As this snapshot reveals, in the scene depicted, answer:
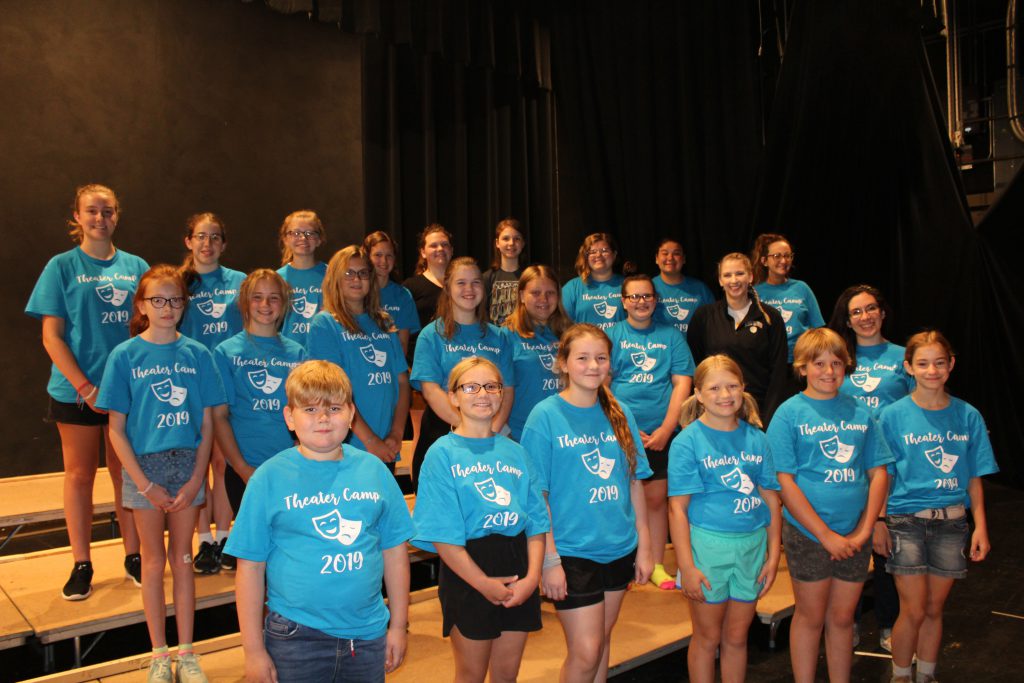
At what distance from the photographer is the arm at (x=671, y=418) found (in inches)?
133

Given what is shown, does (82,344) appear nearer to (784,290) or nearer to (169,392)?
(169,392)

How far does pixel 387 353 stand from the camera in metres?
3.13

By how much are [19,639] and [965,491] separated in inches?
120

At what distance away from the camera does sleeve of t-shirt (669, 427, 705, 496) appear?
249cm

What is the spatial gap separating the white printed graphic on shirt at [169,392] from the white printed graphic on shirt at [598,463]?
48.3 inches

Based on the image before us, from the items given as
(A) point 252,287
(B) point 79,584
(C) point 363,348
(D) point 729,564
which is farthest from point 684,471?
(B) point 79,584

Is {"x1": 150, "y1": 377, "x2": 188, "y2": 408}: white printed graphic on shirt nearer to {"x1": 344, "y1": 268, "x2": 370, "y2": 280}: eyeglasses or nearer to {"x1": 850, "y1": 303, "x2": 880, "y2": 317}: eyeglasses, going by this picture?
{"x1": 344, "y1": 268, "x2": 370, "y2": 280}: eyeglasses

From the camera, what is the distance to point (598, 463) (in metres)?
2.33

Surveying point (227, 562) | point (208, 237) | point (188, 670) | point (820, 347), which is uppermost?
point (208, 237)

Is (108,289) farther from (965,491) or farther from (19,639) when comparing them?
(965,491)

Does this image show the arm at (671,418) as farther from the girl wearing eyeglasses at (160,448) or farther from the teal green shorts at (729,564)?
the girl wearing eyeglasses at (160,448)

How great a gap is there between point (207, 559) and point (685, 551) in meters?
1.81

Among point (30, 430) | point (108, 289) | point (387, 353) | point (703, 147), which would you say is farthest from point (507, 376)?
point (703, 147)

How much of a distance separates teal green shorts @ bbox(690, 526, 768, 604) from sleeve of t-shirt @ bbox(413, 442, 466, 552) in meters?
0.76
